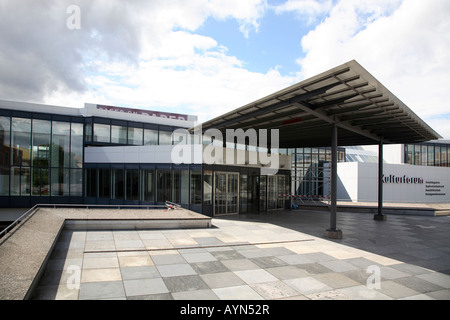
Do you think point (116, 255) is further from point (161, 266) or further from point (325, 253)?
point (325, 253)

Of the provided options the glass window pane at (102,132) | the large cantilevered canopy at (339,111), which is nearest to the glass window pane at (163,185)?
the large cantilevered canopy at (339,111)

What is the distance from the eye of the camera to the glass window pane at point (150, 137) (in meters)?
29.7

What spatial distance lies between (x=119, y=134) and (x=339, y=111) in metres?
21.6

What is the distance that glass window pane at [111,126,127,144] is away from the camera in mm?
27875

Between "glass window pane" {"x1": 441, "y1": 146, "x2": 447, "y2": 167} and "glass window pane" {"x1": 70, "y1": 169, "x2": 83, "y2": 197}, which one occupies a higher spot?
"glass window pane" {"x1": 441, "y1": 146, "x2": 447, "y2": 167}

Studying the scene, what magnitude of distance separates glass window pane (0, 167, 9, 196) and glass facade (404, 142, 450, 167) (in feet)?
165

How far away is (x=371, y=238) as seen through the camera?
12.4 m

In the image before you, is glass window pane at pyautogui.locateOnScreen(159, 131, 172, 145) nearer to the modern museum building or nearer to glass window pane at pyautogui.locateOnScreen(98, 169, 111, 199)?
the modern museum building

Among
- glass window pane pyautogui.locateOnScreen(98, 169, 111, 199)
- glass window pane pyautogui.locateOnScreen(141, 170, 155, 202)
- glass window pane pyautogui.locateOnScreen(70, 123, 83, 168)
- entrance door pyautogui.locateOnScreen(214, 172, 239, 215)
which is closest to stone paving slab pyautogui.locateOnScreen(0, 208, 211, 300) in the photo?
entrance door pyautogui.locateOnScreen(214, 172, 239, 215)

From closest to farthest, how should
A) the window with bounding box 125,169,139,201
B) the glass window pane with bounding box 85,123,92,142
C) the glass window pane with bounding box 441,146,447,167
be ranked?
the window with bounding box 125,169,139,201 → the glass window pane with bounding box 85,123,92,142 → the glass window pane with bounding box 441,146,447,167

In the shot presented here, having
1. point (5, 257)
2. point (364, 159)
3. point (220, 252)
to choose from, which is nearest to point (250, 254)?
point (220, 252)

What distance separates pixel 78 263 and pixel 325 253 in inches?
287

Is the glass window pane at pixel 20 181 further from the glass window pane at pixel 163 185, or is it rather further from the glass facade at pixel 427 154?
the glass facade at pixel 427 154

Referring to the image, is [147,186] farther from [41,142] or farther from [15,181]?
[15,181]
